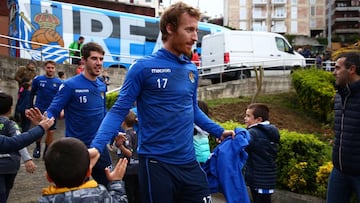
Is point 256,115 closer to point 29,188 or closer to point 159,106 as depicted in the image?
point 159,106

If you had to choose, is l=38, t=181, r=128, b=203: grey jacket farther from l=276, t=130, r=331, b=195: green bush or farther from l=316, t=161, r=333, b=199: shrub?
l=276, t=130, r=331, b=195: green bush

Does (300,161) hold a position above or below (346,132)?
below

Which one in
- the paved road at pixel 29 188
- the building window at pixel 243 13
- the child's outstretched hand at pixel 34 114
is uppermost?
the building window at pixel 243 13

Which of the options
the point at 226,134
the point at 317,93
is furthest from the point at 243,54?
the point at 226,134

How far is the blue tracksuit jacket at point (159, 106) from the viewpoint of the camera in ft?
11.3

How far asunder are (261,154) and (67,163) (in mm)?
3195

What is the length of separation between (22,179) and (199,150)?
3.65 m

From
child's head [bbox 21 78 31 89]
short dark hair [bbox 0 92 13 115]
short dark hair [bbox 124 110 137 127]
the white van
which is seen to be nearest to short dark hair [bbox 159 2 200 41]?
short dark hair [bbox 0 92 13 115]

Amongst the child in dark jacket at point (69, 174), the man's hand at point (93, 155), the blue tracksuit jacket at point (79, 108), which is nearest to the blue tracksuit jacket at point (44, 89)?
the blue tracksuit jacket at point (79, 108)

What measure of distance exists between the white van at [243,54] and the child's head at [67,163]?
54.5 ft

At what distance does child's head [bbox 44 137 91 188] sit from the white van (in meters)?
16.6

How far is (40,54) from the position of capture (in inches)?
746

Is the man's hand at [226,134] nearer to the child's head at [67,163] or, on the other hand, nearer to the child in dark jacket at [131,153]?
the child's head at [67,163]

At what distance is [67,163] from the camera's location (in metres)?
2.68
